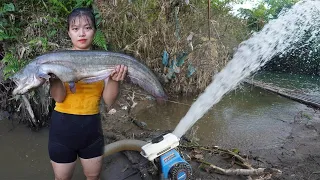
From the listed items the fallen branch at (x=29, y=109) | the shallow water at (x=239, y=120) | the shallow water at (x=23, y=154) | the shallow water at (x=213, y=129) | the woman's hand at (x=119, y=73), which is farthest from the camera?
the shallow water at (x=239, y=120)

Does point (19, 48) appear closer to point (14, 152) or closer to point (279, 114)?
point (14, 152)

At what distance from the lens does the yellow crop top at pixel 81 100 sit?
206 centimetres

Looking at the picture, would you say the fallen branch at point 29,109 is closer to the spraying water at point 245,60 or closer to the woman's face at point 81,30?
the spraying water at point 245,60

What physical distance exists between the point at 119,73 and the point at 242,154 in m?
2.66

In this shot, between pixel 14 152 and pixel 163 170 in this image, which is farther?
pixel 14 152

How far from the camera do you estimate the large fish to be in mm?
1848

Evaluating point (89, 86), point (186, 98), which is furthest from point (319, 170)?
point (186, 98)

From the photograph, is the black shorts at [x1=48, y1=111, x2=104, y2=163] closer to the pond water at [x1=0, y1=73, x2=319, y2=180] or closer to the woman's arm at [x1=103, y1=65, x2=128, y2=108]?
the woman's arm at [x1=103, y1=65, x2=128, y2=108]

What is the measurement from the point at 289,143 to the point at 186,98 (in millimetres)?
2770

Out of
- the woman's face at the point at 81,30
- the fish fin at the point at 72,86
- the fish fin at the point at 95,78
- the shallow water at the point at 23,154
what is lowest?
the shallow water at the point at 23,154

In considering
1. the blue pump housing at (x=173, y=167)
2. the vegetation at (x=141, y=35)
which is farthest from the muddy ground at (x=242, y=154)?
the vegetation at (x=141, y=35)

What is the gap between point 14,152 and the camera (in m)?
4.04

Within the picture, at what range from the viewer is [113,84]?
6.71 ft

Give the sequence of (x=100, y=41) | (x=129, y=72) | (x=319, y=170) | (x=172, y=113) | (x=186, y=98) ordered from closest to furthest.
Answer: (x=129, y=72) → (x=319, y=170) → (x=100, y=41) → (x=172, y=113) → (x=186, y=98)
